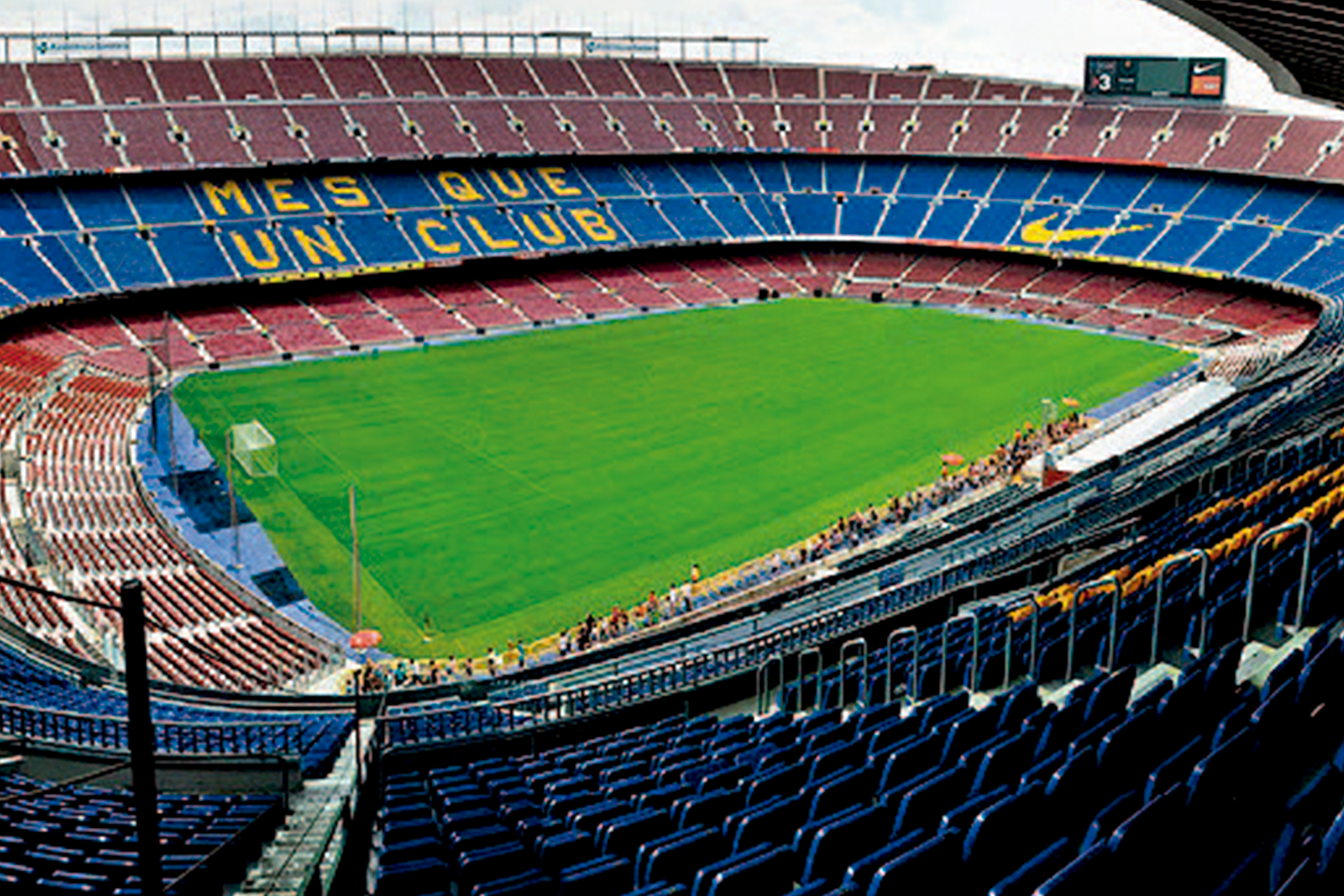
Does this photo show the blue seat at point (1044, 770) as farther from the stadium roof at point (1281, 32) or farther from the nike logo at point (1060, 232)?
the nike logo at point (1060, 232)

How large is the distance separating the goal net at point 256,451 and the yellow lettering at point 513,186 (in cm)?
3480

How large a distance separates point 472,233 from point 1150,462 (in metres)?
48.2

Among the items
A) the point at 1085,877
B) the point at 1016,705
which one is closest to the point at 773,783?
the point at 1016,705

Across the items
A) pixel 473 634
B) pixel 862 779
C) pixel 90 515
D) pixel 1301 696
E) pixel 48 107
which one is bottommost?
pixel 473 634

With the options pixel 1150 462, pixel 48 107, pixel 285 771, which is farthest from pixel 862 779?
pixel 48 107

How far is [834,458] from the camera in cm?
4597

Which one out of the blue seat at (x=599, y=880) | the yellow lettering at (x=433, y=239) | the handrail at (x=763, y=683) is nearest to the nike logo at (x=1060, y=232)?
the yellow lettering at (x=433, y=239)

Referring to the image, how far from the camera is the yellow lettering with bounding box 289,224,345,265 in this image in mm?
66938

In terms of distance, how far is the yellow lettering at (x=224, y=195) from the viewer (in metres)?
68.5

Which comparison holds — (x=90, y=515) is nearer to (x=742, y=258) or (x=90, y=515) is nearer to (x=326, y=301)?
(x=326, y=301)

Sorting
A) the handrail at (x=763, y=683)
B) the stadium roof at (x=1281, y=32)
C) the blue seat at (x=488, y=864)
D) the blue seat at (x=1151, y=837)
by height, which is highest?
the stadium roof at (x=1281, y=32)

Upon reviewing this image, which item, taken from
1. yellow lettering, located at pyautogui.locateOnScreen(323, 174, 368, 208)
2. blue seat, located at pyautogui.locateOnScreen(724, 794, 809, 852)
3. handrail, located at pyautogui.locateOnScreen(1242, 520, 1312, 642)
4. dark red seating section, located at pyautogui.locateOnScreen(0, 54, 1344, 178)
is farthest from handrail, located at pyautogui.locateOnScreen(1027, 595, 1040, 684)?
dark red seating section, located at pyautogui.locateOnScreen(0, 54, 1344, 178)

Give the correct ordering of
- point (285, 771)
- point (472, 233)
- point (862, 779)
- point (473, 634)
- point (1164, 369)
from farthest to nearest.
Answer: point (472, 233) → point (1164, 369) → point (473, 634) → point (285, 771) → point (862, 779)

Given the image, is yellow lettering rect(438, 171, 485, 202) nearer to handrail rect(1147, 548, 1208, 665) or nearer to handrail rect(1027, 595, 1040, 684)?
handrail rect(1027, 595, 1040, 684)
